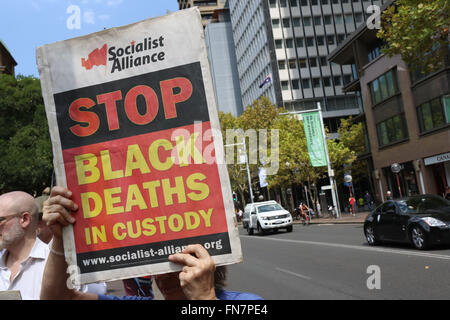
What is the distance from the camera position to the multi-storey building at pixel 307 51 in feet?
229

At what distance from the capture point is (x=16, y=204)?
343 centimetres

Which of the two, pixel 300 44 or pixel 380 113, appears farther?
pixel 300 44

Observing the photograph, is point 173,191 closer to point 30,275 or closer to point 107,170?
point 107,170

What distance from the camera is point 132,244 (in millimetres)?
2258

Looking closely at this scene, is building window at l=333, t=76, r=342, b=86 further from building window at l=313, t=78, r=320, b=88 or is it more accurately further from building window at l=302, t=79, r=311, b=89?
building window at l=302, t=79, r=311, b=89

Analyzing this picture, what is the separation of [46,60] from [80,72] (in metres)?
0.17

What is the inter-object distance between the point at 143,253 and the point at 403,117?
35.9 metres

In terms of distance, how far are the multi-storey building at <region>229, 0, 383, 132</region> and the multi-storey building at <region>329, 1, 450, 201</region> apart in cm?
2414

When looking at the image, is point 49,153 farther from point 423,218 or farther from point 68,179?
point 68,179

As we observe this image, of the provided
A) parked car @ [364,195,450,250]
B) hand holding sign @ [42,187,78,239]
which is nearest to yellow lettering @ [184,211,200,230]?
hand holding sign @ [42,187,78,239]

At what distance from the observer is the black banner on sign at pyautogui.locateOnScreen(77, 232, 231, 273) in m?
2.18

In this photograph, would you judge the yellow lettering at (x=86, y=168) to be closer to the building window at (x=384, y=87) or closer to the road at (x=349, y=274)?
the road at (x=349, y=274)

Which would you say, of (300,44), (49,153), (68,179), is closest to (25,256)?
(68,179)
